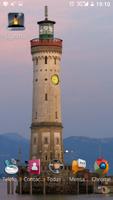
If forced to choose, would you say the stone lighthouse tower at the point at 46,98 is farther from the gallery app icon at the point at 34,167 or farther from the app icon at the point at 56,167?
the gallery app icon at the point at 34,167

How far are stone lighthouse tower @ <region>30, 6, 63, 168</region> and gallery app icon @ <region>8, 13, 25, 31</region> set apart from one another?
235 ft

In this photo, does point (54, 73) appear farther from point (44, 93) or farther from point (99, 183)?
point (99, 183)

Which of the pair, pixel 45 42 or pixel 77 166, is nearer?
pixel 77 166

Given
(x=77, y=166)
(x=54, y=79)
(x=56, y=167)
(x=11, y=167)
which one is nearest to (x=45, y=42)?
(x=54, y=79)

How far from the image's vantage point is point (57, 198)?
132m

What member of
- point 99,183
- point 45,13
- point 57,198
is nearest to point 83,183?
point 99,183

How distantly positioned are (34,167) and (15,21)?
62.4 meters

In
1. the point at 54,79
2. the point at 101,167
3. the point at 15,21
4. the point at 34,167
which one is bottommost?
the point at 34,167

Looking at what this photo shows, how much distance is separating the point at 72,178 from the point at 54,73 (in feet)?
79.2

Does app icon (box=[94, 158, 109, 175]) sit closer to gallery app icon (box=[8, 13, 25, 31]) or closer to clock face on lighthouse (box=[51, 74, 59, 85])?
clock face on lighthouse (box=[51, 74, 59, 85])

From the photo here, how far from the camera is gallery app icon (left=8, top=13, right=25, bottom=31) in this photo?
84.8 metres

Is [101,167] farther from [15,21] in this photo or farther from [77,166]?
[15,21]

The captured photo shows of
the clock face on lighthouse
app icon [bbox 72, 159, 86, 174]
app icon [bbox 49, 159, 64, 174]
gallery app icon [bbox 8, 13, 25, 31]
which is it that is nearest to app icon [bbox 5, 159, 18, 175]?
app icon [bbox 49, 159, 64, 174]

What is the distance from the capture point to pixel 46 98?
Result: 520 feet
